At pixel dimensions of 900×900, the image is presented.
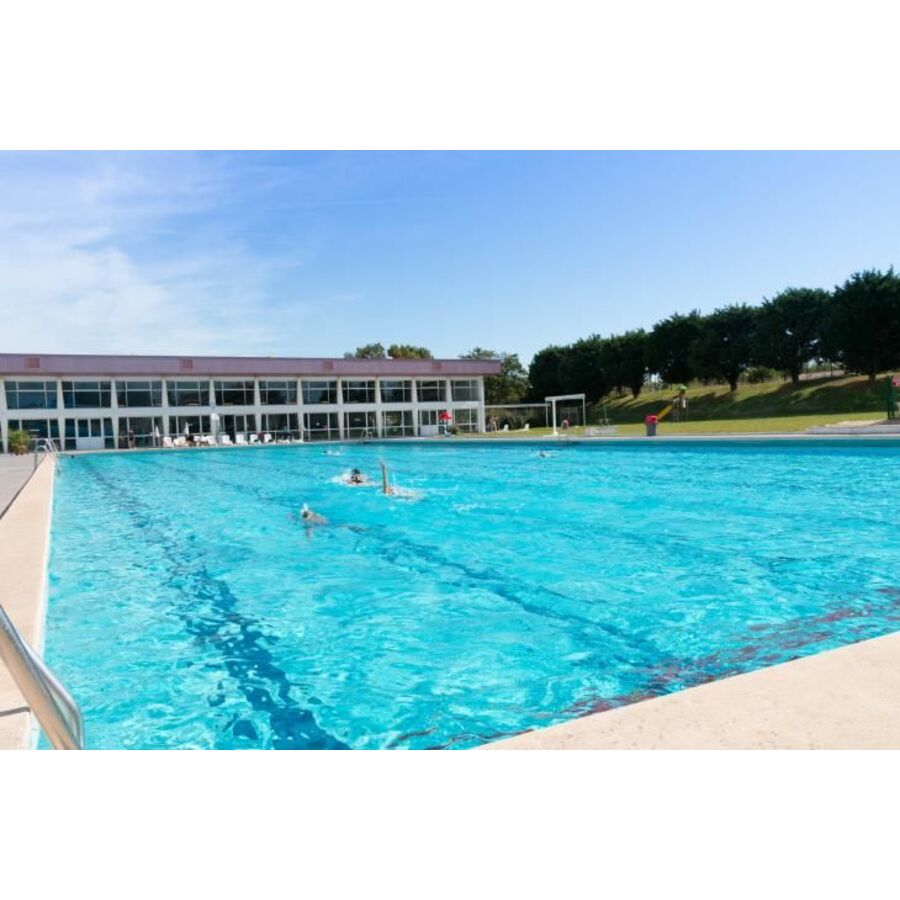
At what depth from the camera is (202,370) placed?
3594 centimetres

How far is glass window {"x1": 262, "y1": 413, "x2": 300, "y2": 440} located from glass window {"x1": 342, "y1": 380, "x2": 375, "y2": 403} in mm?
3256

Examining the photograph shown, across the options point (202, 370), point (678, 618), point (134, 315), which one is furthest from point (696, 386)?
point (678, 618)

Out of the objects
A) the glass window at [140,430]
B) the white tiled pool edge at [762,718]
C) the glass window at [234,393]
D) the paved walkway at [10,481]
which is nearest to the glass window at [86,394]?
the glass window at [140,430]

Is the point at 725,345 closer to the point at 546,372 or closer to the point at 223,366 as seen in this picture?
the point at 546,372

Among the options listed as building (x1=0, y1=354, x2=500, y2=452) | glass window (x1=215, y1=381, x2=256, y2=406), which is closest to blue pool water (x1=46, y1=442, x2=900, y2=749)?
building (x1=0, y1=354, x2=500, y2=452)

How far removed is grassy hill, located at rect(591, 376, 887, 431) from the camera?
33.4m

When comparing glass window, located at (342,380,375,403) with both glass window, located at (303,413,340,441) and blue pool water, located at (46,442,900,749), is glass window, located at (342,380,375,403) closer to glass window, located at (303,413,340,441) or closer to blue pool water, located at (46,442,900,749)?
glass window, located at (303,413,340,441)

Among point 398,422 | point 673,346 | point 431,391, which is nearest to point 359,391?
point 398,422

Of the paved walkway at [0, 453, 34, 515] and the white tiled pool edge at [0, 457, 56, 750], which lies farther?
the paved walkway at [0, 453, 34, 515]

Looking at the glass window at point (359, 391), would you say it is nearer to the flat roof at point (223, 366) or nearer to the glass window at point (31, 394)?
the flat roof at point (223, 366)
